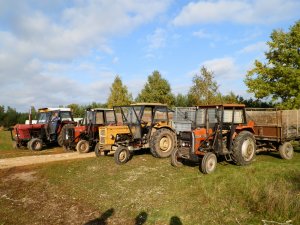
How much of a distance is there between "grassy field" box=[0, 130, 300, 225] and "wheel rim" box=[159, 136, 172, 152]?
148 centimetres

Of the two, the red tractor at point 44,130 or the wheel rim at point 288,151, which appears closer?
the wheel rim at point 288,151

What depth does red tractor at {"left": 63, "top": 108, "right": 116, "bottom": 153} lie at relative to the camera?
14374 millimetres

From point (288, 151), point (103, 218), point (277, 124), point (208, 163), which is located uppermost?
point (277, 124)

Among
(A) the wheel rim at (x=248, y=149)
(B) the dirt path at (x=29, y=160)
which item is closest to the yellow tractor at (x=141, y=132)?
(B) the dirt path at (x=29, y=160)

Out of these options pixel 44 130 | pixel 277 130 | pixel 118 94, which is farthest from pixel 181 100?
pixel 277 130

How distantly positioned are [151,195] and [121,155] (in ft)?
12.7

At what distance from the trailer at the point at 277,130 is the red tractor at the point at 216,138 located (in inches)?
53.0

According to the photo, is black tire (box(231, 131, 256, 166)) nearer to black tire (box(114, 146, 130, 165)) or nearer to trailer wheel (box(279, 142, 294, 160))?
trailer wheel (box(279, 142, 294, 160))

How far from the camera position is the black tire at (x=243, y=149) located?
9.32 meters

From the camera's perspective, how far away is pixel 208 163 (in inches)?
339

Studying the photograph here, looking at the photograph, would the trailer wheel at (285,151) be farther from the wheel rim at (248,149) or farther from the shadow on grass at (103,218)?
the shadow on grass at (103,218)

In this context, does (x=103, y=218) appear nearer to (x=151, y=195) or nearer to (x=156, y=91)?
(x=151, y=195)

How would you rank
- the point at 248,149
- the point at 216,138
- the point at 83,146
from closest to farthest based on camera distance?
the point at 216,138 → the point at 248,149 → the point at 83,146

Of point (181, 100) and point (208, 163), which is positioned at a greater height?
point (181, 100)
